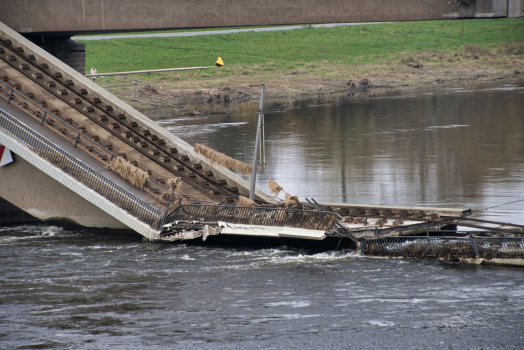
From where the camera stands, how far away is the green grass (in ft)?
296

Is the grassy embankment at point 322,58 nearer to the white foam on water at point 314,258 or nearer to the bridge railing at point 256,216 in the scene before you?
the bridge railing at point 256,216

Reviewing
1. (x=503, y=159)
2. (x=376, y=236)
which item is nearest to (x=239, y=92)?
(x=503, y=159)

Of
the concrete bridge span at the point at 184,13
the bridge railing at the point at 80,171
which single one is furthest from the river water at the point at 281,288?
the concrete bridge span at the point at 184,13

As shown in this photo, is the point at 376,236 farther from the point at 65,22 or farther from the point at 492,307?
the point at 65,22

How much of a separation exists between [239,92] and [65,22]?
147 ft

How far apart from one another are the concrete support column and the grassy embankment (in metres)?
29.1

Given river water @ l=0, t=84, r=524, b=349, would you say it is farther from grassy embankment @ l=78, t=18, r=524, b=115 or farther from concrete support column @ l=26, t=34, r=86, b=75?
grassy embankment @ l=78, t=18, r=524, b=115

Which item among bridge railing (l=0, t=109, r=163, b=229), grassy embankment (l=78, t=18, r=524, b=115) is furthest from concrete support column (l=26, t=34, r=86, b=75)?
grassy embankment (l=78, t=18, r=524, b=115)

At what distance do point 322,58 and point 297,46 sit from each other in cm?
860

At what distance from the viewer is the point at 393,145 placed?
4053 cm

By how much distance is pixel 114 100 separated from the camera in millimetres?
30359

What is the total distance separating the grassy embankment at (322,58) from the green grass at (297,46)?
0.13 metres

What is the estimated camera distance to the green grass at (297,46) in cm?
9012

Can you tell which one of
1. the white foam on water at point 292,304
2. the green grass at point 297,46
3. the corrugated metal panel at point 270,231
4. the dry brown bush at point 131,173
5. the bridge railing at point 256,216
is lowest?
the white foam on water at point 292,304
